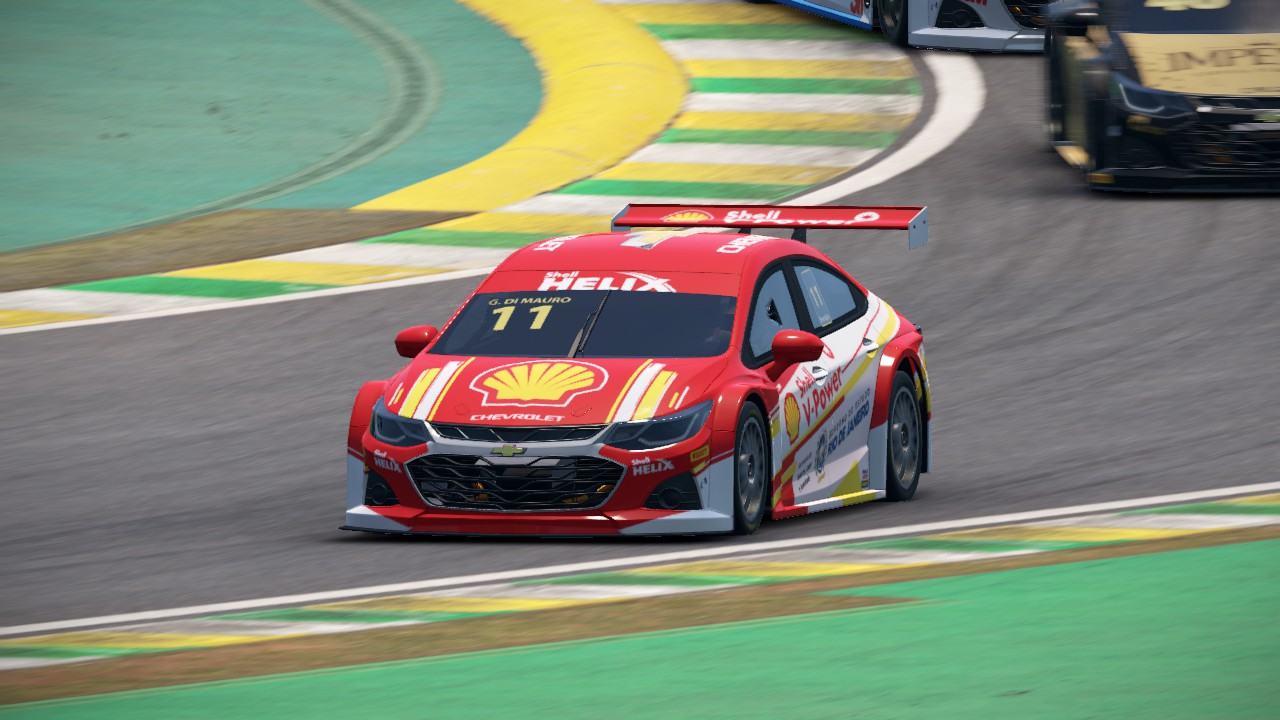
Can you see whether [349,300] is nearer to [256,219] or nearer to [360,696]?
[256,219]

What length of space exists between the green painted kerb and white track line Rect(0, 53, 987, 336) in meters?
8.78

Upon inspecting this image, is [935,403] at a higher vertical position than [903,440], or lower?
lower

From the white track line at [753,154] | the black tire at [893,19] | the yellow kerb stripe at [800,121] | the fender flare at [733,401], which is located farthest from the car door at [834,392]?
the black tire at [893,19]

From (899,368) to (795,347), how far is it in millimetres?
1367

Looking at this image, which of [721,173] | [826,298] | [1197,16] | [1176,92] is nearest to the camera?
[826,298]

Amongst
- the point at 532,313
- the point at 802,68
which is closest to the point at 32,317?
the point at 532,313

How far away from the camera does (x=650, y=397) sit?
34.1 ft

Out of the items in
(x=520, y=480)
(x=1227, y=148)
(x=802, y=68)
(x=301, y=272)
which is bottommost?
(x=802, y=68)

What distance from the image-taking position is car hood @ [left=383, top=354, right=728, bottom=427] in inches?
405

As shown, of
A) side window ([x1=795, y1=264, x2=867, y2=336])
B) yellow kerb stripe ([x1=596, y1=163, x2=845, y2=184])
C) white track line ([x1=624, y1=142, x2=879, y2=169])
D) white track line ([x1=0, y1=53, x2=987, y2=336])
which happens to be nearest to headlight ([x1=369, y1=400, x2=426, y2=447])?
side window ([x1=795, y1=264, x2=867, y2=336])

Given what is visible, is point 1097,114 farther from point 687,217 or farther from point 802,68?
point 687,217

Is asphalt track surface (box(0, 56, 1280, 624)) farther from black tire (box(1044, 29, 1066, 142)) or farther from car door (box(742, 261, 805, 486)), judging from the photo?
black tire (box(1044, 29, 1066, 142))

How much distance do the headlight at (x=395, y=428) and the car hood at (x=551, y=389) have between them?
0.13 ft

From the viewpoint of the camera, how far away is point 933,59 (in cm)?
2481
